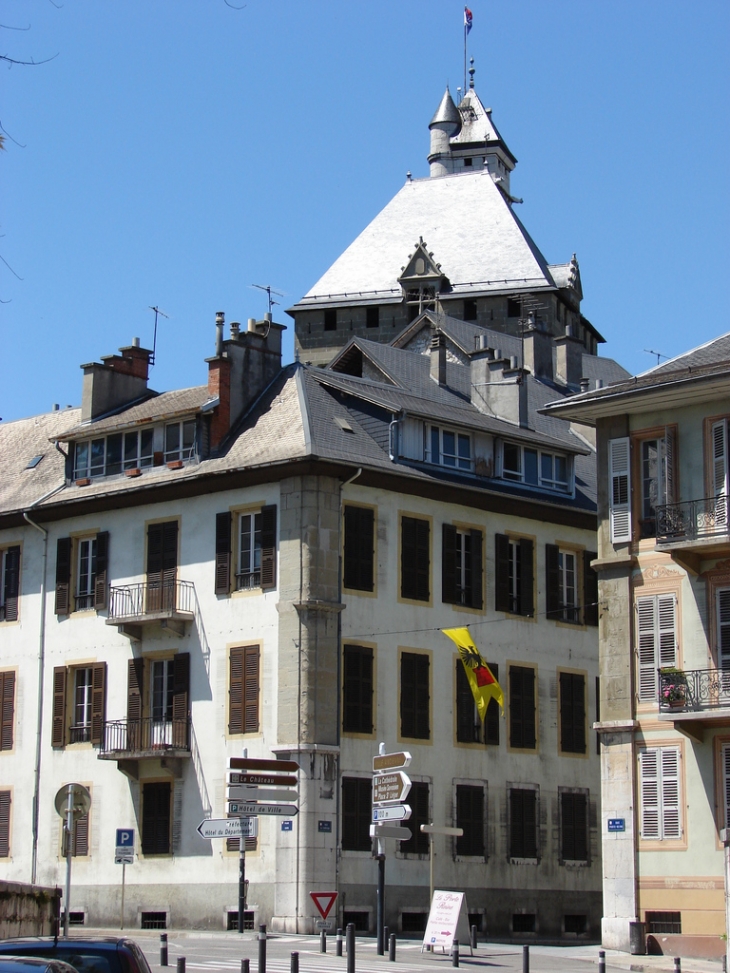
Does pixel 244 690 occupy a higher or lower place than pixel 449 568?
lower

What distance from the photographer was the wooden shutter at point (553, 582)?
47969 mm

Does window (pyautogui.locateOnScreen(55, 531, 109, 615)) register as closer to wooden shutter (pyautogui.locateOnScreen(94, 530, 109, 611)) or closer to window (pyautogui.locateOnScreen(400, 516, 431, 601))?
wooden shutter (pyautogui.locateOnScreen(94, 530, 109, 611))

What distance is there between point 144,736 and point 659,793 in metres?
14.8

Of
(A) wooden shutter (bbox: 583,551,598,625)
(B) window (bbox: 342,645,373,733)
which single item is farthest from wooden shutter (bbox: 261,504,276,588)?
(A) wooden shutter (bbox: 583,551,598,625)

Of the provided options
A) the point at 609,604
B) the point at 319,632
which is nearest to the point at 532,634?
the point at 319,632

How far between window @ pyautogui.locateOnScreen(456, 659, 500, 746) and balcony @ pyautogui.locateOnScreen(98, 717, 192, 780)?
22.8 feet

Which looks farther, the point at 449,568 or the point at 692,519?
the point at 449,568

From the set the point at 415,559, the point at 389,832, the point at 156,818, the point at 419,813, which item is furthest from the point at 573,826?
the point at 389,832

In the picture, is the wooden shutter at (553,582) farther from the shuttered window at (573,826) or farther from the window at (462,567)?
the shuttered window at (573,826)

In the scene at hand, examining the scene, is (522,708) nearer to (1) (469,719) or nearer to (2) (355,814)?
(1) (469,719)

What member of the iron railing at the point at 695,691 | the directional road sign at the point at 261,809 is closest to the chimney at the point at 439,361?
the iron railing at the point at 695,691

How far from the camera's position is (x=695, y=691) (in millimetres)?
34625

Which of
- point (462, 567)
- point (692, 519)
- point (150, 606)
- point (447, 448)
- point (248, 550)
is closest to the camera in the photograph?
point (692, 519)

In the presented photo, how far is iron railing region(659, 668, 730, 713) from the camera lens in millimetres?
34312
